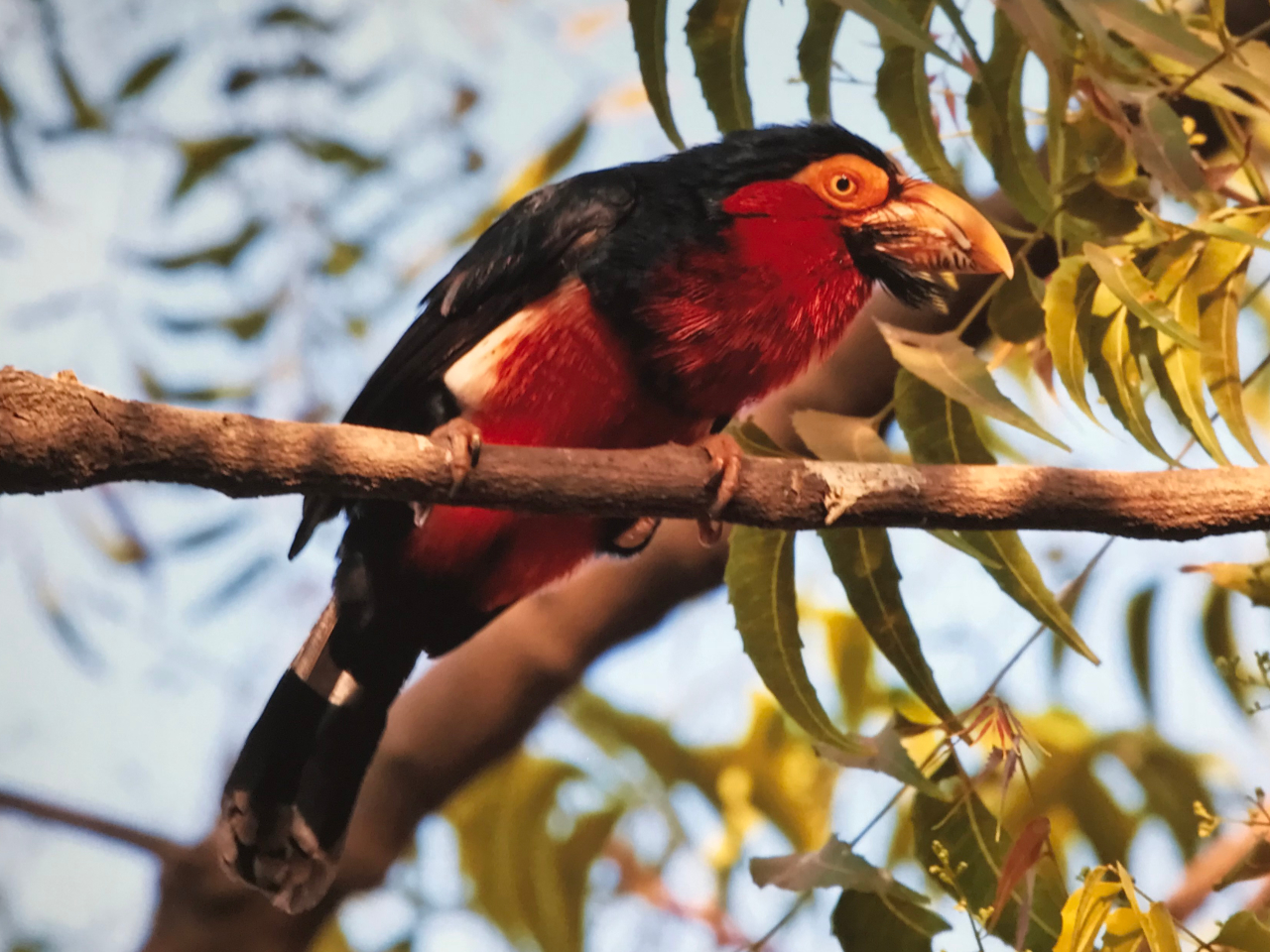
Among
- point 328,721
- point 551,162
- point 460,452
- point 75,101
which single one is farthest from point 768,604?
point 75,101

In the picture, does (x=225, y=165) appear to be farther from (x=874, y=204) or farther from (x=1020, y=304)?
(x=1020, y=304)

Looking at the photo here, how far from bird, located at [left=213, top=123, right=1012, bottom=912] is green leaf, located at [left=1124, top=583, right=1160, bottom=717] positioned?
1193 mm

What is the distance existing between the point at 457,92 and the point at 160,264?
146 centimetres

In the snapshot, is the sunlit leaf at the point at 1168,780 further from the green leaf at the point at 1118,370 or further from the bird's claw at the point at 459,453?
the bird's claw at the point at 459,453

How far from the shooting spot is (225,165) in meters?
4.93

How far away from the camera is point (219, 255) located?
16.2ft

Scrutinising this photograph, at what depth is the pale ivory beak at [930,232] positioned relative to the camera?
126 inches

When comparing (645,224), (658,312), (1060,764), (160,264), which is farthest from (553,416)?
(160,264)

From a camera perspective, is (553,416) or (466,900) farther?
(466,900)

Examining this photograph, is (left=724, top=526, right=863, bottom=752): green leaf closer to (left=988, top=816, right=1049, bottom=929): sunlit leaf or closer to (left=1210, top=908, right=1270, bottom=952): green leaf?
(left=988, top=816, right=1049, bottom=929): sunlit leaf

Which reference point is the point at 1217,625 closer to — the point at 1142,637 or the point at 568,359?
the point at 1142,637

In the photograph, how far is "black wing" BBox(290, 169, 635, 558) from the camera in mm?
3199

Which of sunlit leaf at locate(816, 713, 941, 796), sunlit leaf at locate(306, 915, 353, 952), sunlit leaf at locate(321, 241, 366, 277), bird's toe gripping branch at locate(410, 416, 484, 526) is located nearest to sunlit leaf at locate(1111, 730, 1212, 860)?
sunlit leaf at locate(816, 713, 941, 796)

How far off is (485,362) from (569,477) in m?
0.94
